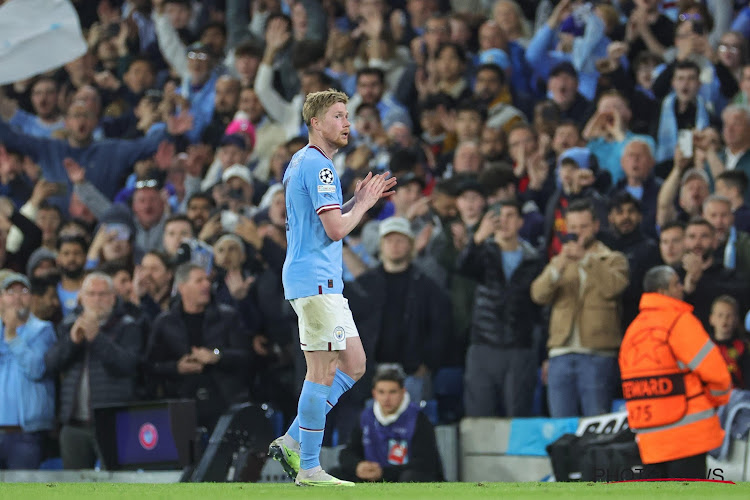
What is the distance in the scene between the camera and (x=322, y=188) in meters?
7.07

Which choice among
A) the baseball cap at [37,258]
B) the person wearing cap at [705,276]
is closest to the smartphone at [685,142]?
the person wearing cap at [705,276]

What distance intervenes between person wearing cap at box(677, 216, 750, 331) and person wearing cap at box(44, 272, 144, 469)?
15.9ft

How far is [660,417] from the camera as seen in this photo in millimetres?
9227

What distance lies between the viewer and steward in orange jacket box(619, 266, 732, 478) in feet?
29.9

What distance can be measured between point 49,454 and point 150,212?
10.2ft

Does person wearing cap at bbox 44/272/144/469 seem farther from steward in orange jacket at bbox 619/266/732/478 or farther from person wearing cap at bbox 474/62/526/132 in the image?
steward in orange jacket at bbox 619/266/732/478

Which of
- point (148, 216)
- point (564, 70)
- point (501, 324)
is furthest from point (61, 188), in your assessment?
point (501, 324)

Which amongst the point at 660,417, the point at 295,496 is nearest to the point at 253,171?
the point at 660,417

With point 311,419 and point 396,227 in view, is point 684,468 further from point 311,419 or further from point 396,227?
point 396,227

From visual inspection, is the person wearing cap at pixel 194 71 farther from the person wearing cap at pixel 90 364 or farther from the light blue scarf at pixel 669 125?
the light blue scarf at pixel 669 125

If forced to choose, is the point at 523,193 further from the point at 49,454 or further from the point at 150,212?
the point at 49,454

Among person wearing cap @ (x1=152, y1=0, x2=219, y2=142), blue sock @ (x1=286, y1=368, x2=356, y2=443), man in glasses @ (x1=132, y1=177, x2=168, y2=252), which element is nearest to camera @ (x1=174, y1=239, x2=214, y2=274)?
man in glasses @ (x1=132, y1=177, x2=168, y2=252)

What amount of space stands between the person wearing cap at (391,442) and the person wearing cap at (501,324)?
0.81 meters

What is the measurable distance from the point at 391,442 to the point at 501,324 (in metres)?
1.50
